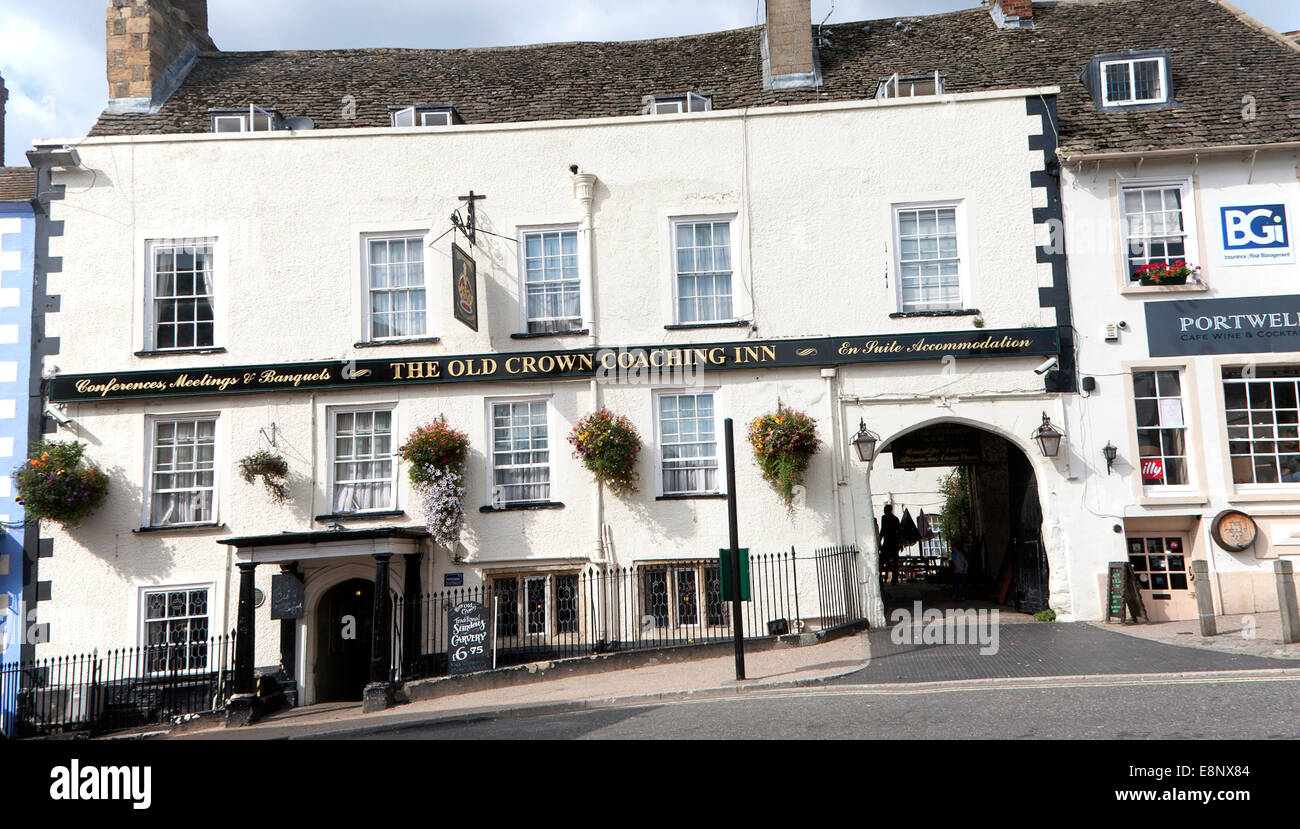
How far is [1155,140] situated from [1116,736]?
1187 cm

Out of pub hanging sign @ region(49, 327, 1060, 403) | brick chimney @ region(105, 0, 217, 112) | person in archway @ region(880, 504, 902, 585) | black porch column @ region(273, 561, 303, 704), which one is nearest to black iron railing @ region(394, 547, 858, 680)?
black porch column @ region(273, 561, 303, 704)

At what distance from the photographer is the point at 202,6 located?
2166 centimetres

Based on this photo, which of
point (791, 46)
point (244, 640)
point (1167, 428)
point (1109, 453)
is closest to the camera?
point (244, 640)

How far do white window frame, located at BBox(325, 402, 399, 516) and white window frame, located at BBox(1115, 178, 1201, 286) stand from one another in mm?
11715

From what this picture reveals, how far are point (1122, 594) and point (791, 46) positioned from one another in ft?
35.5

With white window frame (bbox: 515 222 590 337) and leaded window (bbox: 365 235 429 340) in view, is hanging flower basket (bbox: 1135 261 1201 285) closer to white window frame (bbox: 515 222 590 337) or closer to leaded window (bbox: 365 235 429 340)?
white window frame (bbox: 515 222 590 337)

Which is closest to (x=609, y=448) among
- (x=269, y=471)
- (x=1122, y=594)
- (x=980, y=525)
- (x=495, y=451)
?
(x=495, y=451)

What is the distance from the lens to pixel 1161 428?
1577 cm

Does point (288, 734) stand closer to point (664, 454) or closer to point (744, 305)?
point (664, 454)

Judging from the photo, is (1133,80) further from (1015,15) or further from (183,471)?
(183,471)

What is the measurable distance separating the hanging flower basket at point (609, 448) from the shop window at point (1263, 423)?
29.5ft

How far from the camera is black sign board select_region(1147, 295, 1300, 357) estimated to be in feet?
51.5

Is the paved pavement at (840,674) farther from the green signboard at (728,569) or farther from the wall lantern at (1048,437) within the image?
the wall lantern at (1048,437)

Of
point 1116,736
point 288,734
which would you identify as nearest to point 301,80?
point 288,734
